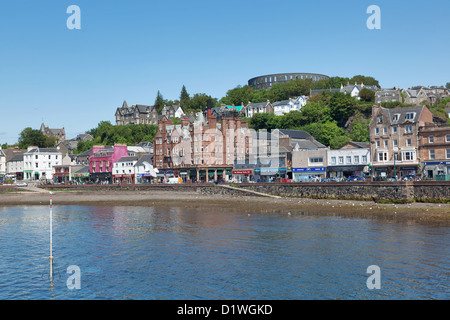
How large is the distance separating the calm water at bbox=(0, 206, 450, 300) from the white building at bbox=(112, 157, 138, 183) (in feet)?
196

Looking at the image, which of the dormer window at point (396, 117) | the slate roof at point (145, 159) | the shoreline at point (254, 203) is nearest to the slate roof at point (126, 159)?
the slate roof at point (145, 159)

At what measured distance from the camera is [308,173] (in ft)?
262

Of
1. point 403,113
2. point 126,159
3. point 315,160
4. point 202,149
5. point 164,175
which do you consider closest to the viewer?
point 403,113

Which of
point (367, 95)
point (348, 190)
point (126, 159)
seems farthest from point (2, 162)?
point (348, 190)

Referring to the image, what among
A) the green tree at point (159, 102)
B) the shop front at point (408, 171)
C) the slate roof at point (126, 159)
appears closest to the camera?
the shop front at point (408, 171)

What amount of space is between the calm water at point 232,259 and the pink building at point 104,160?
65.2 metres

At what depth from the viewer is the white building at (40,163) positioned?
131m

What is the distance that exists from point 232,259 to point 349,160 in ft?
170

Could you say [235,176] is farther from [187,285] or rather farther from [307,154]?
[187,285]

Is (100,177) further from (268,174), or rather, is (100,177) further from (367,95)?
(367,95)

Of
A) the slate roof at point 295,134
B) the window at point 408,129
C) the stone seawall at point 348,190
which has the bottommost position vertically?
the stone seawall at point 348,190

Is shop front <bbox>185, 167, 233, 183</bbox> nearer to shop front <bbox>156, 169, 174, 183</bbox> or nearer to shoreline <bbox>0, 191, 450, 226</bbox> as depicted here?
shop front <bbox>156, 169, 174, 183</bbox>

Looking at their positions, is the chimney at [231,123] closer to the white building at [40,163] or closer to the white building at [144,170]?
the white building at [144,170]

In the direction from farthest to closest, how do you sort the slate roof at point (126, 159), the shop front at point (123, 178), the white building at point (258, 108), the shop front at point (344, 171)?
the white building at point (258, 108), the slate roof at point (126, 159), the shop front at point (123, 178), the shop front at point (344, 171)
